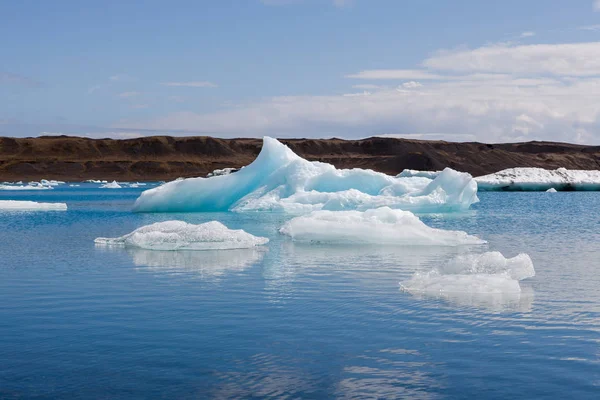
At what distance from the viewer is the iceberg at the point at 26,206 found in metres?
33.6

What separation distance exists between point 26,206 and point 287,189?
523 inches

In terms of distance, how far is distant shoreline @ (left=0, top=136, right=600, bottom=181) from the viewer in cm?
11194

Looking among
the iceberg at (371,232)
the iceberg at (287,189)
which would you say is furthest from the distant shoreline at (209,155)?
the iceberg at (371,232)

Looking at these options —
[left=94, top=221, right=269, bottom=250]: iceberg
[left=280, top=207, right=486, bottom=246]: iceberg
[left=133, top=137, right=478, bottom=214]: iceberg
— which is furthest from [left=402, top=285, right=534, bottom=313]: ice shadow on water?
[left=133, top=137, right=478, bottom=214]: iceberg

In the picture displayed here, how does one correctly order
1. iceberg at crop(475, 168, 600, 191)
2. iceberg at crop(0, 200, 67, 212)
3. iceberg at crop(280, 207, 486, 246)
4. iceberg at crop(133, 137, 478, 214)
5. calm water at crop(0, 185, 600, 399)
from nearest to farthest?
1. calm water at crop(0, 185, 600, 399)
2. iceberg at crop(280, 207, 486, 246)
3. iceberg at crop(133, 137, 478, 214)
4. iceberg at crop(0, 200, 67, 212)
5. iceberg at crop(475, 168, 600, 191)

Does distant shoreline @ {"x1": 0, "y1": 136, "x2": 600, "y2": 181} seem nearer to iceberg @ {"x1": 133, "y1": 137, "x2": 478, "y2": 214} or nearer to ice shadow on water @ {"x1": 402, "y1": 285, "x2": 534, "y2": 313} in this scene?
iceberg @ {"x1": 133, "y1": 137, "x2": 478, "y2": 214}

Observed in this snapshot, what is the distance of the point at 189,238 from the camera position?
1492 cm

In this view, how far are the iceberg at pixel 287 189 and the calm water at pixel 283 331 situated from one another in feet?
46.9

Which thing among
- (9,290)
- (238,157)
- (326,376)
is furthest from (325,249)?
(238,157)

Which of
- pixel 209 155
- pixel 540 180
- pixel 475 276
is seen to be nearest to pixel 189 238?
pixel 475 276

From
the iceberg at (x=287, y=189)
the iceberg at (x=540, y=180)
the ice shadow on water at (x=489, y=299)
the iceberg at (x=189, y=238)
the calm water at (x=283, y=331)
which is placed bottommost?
the calm water at (x=283, y=331)

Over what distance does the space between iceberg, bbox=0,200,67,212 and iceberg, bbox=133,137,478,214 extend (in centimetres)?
608

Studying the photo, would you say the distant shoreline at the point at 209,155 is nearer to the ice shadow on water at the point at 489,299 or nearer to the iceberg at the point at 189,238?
the iceberg at the point at 189,238

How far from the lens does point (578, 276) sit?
1160 centimetres
